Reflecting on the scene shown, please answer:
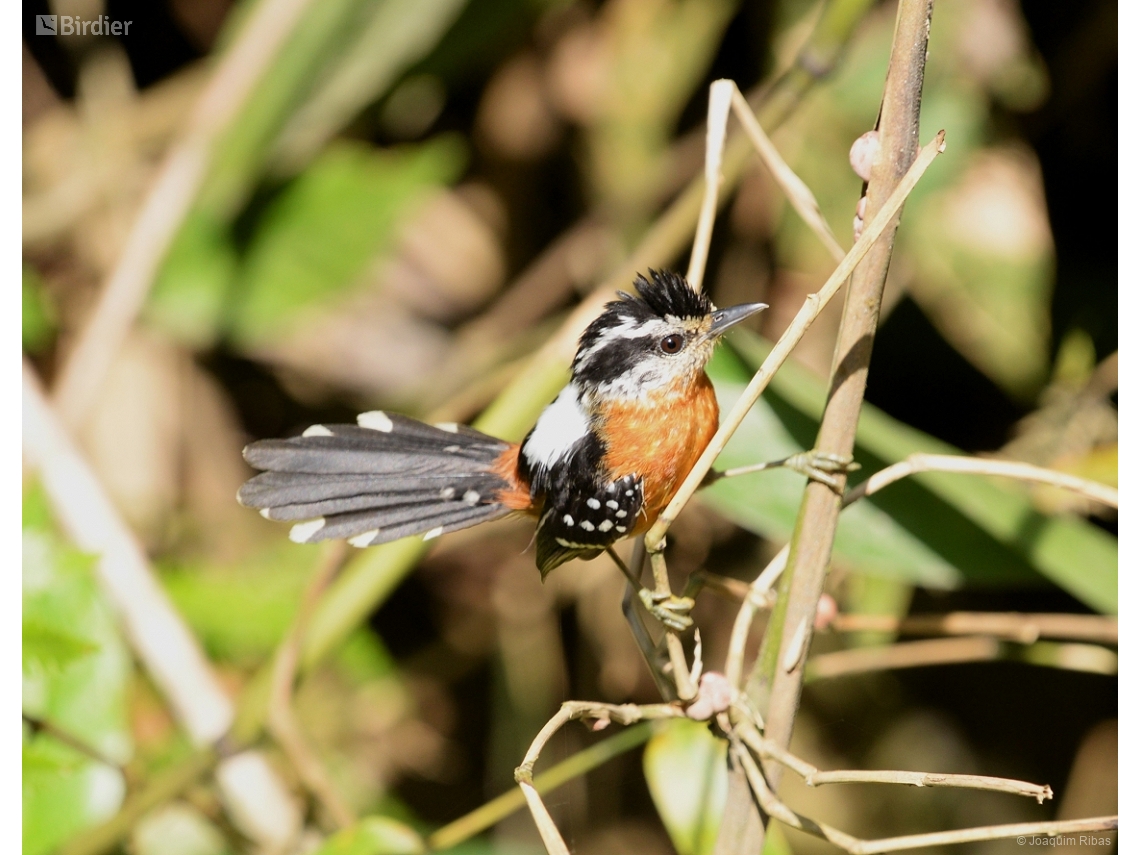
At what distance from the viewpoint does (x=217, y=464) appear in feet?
9.89

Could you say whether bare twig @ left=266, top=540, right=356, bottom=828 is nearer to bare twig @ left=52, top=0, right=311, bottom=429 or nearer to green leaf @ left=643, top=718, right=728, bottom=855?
green leaf @ left=643, top=718, right=728, bottom=855

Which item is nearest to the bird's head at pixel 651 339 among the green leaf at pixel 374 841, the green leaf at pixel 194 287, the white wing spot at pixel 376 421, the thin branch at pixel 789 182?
the thin branch at pixel 789 182

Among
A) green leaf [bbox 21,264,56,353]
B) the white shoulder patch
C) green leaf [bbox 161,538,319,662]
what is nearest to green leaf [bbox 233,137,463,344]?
green leaf [bbox 21,264,56,353]

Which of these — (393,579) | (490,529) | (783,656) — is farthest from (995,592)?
(783,656)

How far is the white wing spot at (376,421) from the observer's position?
1480 mm

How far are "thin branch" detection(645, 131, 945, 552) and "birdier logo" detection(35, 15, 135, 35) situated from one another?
2.57 m

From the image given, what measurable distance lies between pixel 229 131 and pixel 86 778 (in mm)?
1396

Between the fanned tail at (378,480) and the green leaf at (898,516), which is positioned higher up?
the fanned tail at (378,480)

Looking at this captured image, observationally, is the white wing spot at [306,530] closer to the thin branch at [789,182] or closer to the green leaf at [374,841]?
the green leaf at [374,841]

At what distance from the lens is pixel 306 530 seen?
4.63ft

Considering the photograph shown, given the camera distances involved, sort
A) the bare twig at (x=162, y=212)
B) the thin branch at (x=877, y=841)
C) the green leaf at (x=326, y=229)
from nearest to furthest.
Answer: the thin branch at (x=877, y=841) → the bare twig at (x=162, y=212) → the green leaf at (x=326, y=229)

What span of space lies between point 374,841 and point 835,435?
0.93 metres

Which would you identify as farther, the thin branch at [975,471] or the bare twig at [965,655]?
the bare twig at [965,655]

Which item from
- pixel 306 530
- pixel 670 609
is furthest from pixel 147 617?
pixel 670 609
